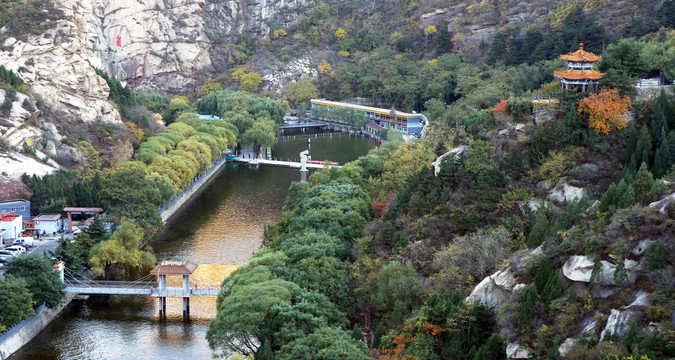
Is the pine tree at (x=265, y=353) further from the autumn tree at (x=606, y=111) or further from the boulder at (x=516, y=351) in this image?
the autumn tree at (x=606, y=111)

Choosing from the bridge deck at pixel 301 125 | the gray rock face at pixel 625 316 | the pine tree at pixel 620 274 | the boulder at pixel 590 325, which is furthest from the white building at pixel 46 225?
the bridge deck at pixel 301 125

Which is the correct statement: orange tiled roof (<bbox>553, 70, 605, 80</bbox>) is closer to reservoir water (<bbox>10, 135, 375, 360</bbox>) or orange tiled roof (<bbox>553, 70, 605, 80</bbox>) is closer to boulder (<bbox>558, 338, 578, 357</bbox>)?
boulder (<bbox>558, 338, 578, 357</bbox>)

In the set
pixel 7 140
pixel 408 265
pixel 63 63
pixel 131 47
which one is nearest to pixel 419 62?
pixel 131 47

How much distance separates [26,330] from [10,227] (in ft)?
39.3

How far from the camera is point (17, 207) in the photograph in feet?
180

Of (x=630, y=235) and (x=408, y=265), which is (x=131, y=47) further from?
(x=630, y=235)

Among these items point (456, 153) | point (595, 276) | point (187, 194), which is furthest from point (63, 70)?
point (595, 276)

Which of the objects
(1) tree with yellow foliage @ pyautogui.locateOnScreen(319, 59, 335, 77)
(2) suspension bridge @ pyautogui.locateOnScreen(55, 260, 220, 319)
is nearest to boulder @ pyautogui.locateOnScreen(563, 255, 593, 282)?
(2) suspension bridge @ pyautogui.locateOnScreen(55, 260, 220, 319)

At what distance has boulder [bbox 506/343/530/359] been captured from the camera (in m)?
29.1

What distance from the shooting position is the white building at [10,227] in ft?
167

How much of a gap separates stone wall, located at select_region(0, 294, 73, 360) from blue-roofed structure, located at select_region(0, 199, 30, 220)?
41.0ft

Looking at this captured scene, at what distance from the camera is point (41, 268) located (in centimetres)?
4278

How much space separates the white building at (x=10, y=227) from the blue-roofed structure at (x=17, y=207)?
250 centimetres

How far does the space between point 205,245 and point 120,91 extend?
30028mm
